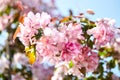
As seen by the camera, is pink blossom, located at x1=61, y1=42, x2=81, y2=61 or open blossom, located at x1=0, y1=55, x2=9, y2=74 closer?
pink blossom, located at x1=61, y1=42, x2=81, y2=61

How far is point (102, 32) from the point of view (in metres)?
1.85

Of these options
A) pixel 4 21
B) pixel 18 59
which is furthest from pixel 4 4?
pixel 18 59

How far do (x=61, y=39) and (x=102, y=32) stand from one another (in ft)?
0.74

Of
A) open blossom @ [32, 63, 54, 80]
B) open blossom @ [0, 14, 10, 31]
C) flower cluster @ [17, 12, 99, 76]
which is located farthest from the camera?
open blossom @ [32, 63, 54, 80]

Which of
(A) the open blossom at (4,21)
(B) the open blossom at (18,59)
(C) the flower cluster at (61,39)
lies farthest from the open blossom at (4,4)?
(C) the flower cluster at (61,39)

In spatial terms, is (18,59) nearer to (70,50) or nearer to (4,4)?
(4,4)

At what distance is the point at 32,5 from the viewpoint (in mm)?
3875

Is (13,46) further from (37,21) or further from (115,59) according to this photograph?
Result: (37,21)

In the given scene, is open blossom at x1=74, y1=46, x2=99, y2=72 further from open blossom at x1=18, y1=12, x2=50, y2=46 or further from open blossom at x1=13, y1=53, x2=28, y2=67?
open blossom at x1=13, y1=53, x2=28, y2=67

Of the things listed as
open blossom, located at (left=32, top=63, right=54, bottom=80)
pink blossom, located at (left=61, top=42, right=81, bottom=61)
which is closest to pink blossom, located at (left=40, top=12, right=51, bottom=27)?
pink blossom, located at (left=61, top=42, right=81, bottom=61)

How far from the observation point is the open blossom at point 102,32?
185 cm

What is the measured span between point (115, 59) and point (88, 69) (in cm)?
78

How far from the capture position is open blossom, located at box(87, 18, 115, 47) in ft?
6.07

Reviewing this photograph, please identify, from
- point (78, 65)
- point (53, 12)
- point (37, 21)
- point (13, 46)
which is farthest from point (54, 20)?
point (53, 12)
